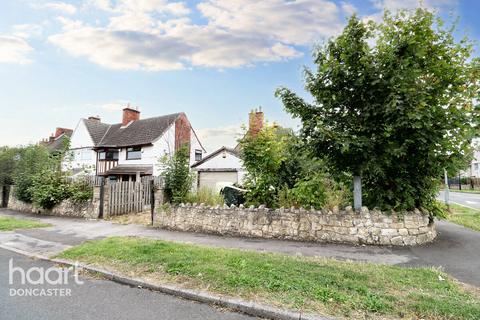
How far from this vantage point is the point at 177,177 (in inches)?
449

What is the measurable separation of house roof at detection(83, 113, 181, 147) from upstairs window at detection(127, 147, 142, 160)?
63 cm

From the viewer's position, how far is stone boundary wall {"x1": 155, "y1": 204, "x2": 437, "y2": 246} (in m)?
7.49

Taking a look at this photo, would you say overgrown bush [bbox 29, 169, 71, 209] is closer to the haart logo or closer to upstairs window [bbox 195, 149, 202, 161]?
the haart logo

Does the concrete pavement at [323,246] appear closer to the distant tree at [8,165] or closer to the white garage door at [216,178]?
the white garage door at [216,178]

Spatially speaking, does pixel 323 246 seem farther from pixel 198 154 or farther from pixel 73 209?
pixel 198 154

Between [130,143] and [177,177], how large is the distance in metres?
19.2

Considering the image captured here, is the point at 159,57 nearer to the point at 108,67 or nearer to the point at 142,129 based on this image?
the point at 108,67

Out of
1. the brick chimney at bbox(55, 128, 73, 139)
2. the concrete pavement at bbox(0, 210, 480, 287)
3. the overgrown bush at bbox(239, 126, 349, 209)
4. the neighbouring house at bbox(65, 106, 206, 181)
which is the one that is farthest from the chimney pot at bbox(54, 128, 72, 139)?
the overgrown bush at bbox(239, 126, 349, 209)

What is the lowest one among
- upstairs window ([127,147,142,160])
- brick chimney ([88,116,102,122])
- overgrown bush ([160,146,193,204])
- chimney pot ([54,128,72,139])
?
overgrown bush ([160,146,193,204])

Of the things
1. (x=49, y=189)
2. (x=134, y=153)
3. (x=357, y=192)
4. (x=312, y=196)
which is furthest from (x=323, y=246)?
(x=134, y=153)

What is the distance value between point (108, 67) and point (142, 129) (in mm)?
16842

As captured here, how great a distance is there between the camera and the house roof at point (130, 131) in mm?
28080

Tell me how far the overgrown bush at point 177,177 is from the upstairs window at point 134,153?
17.7 m

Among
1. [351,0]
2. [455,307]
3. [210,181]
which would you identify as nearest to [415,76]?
[351,0]
